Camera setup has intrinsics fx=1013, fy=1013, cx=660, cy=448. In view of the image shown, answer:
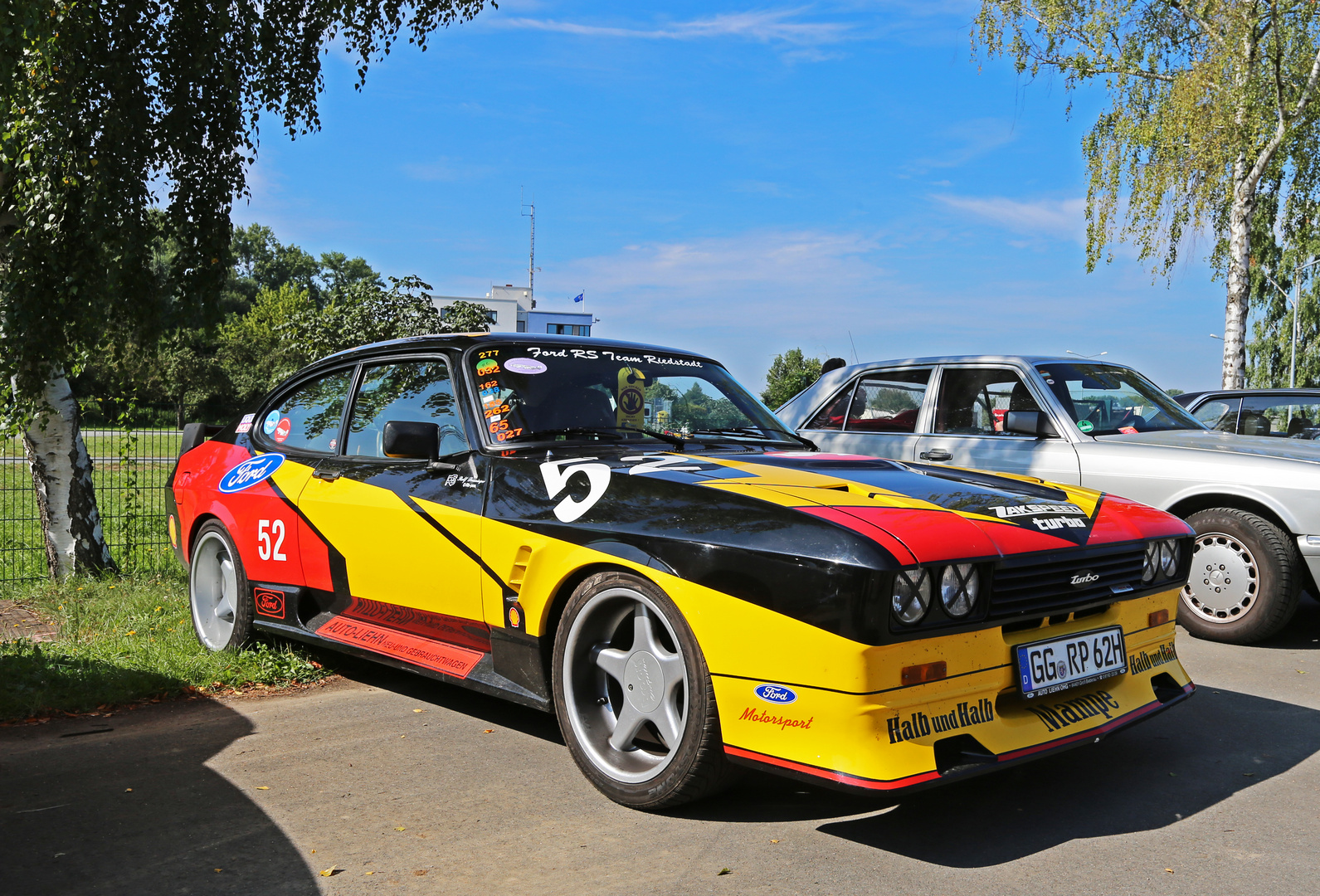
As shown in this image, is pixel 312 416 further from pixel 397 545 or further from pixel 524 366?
pixel 524 366

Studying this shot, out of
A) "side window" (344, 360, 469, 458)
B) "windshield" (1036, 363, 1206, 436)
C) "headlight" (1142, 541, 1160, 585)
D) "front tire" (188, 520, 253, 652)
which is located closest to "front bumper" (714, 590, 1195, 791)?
"headlight" (1142, 541, 1160, 585)

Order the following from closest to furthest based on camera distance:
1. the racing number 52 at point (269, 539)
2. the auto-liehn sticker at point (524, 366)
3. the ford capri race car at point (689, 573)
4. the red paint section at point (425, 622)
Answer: the ford capri race car at point (689, 573) < the red paint section at point (425, 622) < the auto-liehn sticker at point (524, 366) < the racing number 52 at point (269, 539)

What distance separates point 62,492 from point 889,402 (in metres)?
6.36

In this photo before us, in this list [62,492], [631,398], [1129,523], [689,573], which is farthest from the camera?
[62,492]

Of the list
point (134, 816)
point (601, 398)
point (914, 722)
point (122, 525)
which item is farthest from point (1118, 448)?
point (122, 525)

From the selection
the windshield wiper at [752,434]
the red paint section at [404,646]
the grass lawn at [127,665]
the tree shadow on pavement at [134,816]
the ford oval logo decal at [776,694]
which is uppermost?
the windshield wiper at [752,434]

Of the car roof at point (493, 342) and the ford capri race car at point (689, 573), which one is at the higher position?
the car roof at point (493, 342)

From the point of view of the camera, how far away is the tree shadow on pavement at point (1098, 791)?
300 centimetres

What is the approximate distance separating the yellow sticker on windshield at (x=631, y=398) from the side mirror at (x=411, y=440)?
0.78 m

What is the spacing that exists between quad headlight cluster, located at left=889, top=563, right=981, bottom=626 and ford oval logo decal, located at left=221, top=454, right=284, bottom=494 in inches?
135

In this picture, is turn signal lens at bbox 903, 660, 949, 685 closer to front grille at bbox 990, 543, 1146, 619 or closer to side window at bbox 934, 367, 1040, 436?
front grille at bbox 990, 543, 1146, 619

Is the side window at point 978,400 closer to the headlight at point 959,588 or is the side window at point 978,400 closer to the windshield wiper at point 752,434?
the windshield wiper at point 752,434

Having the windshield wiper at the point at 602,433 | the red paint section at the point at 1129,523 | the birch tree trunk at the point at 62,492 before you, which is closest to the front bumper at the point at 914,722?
the red paint section at the point at 1129,523

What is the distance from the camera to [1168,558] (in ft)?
12.1
